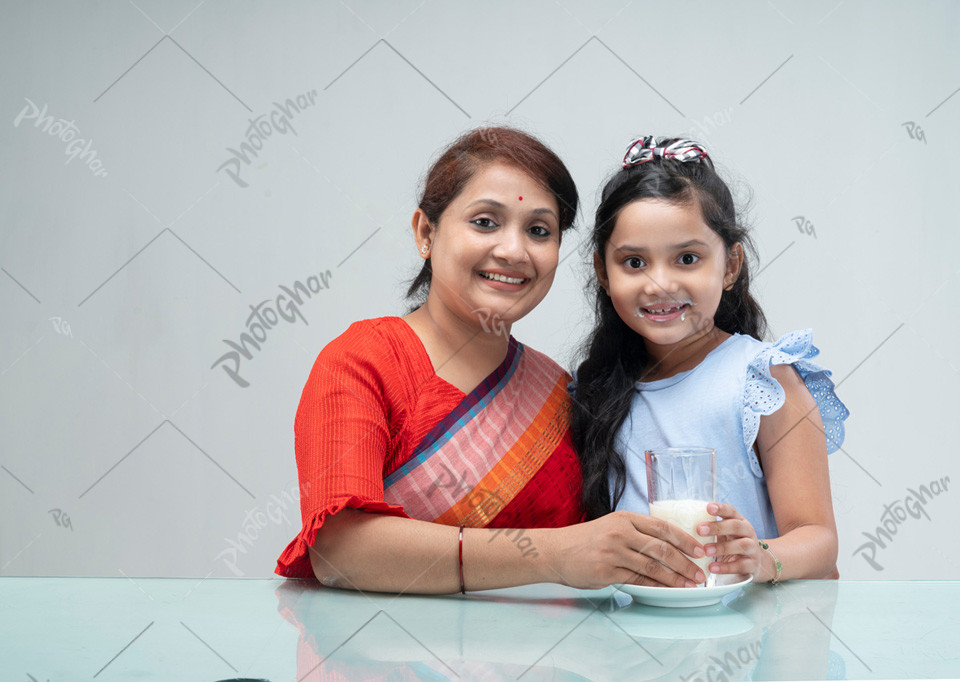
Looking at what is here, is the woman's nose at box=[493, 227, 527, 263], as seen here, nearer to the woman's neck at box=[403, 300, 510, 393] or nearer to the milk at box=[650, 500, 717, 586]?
the woman's neck at box=[403, 300, 510, 393]

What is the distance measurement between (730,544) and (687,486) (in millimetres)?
85

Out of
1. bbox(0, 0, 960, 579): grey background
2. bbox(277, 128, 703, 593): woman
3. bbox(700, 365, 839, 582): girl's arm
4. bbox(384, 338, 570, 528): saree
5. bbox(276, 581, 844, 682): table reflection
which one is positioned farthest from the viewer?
bbox(0, 0, 960, 579): grey background

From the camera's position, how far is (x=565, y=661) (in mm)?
769

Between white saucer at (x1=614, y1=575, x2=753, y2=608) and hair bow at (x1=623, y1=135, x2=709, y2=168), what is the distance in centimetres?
78

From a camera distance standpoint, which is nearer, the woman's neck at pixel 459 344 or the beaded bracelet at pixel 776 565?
the beaded bracelet at pixel 776 565

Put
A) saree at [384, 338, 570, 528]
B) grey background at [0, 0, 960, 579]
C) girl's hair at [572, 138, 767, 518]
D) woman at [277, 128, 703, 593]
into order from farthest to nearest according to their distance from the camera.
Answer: grey background at [0, 0, 960, 579] → girl's hair at [572, 138, 767, 518] → saree at [384, 338, 570, 528] → woman at [277, 128, 703, 593]

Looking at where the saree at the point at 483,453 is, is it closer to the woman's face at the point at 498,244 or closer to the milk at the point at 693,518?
the woman's face at the point at 498,244

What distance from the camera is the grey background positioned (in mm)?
2652

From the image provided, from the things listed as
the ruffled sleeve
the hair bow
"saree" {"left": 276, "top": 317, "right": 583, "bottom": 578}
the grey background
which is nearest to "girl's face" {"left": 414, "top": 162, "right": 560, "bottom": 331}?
"saree" {"left": 276, "top": 317, "right": 583, "bottom": 578}

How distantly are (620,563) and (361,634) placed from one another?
329 mm

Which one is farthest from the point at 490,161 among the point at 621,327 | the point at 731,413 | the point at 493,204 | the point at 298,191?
the point at 298,191

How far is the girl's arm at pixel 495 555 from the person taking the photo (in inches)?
39.9

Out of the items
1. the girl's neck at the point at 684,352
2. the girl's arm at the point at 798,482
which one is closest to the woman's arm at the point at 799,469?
the girl's arm at the point at 798,482

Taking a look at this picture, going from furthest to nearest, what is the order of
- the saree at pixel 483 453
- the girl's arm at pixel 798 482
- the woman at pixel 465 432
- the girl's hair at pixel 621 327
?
the girl's hair at pixel 621 327 < the saree at pixel 483 453 < the girl's arm at pixel 798 482 < the woman at pixel 465 432
